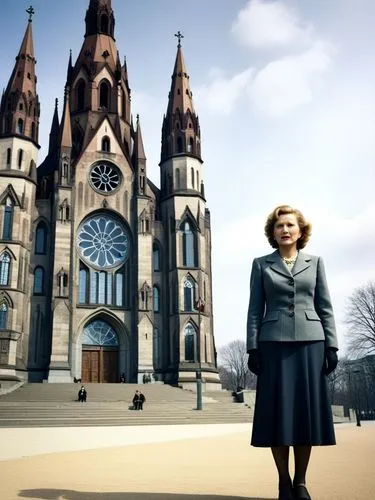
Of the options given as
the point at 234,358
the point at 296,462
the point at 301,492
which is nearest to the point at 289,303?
the point at 296,462

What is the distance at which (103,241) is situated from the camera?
42.1 metres

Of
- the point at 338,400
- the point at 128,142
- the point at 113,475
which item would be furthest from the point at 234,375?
the point at 113,475

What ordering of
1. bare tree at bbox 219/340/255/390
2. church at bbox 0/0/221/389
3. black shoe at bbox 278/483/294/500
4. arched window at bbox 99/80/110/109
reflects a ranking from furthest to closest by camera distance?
bare tree at bbox 219/340/255/390
arched window at bbox 99/80/110/109
church at bbox 0/0/221/389
black shoe at bbox 278/483/294/500

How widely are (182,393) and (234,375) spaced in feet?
274

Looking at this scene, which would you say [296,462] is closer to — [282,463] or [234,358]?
[282,463]

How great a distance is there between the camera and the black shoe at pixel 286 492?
453cm

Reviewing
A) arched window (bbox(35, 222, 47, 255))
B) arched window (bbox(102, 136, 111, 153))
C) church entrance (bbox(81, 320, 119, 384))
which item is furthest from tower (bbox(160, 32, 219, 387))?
arched window (bbox(35, 222, 47, 255))

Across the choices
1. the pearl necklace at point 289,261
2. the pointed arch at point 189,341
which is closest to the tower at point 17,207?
the pointed arch at point 189,341

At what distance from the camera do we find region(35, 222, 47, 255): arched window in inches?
1587

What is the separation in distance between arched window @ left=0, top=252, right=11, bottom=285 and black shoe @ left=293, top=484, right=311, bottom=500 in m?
35.1

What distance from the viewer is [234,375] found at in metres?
116

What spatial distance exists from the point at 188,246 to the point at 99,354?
1053cm

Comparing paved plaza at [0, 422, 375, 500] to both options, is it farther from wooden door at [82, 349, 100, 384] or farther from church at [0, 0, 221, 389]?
wooden door at [82, 349, 100, 384]

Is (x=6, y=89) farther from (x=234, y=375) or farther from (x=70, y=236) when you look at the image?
(x=234, y=375)
